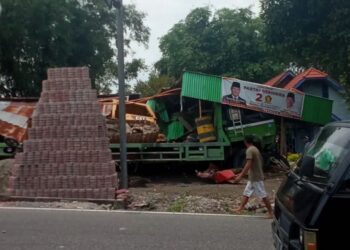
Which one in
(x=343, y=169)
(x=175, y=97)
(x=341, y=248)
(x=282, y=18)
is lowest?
(x=341, y=248)

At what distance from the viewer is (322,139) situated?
487 centimetres

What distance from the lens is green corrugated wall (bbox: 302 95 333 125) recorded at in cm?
1753

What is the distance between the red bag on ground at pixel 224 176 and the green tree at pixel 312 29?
409 centimetres

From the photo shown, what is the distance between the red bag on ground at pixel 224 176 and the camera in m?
15.3

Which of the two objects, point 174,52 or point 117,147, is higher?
point 174,52

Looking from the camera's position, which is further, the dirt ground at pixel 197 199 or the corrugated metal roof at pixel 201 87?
the corrugated metal roof at pixel 201 87

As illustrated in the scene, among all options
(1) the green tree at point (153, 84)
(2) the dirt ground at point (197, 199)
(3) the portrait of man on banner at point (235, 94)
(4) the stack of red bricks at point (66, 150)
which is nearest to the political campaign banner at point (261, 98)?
(3) the portrait of man on banner at point (235, 94)

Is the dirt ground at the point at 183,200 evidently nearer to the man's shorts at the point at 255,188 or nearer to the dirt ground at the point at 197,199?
the dirt ground at the point at 197,199

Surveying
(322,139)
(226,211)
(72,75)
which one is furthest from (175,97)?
(322,139)

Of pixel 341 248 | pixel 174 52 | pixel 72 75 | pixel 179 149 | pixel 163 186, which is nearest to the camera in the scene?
pixel 341 248

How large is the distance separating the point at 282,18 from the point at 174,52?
76.1 feet

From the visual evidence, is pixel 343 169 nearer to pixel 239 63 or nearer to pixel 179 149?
pixel 179 149

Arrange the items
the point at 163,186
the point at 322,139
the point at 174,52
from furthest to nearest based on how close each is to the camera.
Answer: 1. the point at 174,52
2. the point at 163,186
3. the point at 322,139

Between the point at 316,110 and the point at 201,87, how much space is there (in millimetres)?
4013
